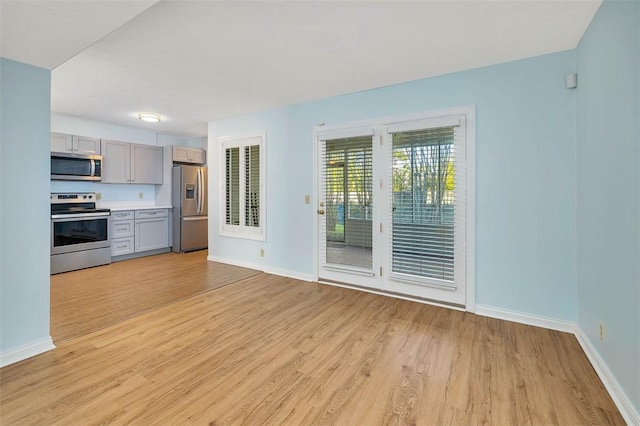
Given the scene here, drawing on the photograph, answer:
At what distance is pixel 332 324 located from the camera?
9.01 ft

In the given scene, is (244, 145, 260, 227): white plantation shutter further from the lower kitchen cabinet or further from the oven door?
the oven door

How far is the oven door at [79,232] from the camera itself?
441 centimetres

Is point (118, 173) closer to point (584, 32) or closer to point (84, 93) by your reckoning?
point (84, 93)

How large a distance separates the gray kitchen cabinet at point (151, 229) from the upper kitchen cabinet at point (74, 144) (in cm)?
128

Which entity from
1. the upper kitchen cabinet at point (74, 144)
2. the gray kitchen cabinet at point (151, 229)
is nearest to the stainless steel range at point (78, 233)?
the gray kitchen cabinet at point (151, 229)

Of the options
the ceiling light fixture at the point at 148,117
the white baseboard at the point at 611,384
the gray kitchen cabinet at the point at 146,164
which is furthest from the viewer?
the gray kitchen cabinet at the point at 146,164

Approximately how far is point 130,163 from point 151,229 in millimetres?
1315

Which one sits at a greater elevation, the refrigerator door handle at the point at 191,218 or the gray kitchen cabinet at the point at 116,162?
the gray kitchen cabinet at the point at 116,162

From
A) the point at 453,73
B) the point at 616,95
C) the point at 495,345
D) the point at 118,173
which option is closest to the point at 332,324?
the point at 495,345

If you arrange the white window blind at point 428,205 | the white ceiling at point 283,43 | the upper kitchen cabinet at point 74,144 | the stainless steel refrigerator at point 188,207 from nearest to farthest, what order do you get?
1. the white ceiling at point 283,43
2. the white window blind at point 428,205
3. the upper kitchen cabinet at point 74,144
4. the stainless steel refrigerator at point 188,207

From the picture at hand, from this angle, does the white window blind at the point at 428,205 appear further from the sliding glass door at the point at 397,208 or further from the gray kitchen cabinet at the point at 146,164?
the gray kitchen cabinet at the point at 146,164

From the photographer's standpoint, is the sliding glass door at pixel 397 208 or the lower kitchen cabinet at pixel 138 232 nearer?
the sliding glass door at pixel 397 208

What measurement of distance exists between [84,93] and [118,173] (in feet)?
6.77

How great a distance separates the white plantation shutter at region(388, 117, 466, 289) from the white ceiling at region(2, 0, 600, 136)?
676mm
